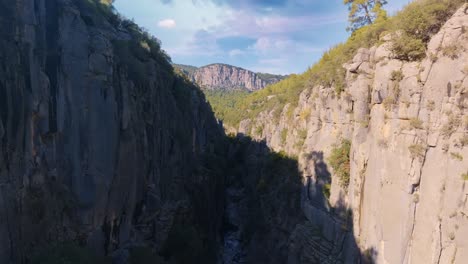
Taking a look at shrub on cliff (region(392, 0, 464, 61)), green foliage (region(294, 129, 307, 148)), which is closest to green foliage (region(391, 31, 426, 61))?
shrub on cliff (region(392, 0, 464, 61))

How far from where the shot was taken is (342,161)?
20.8 metres

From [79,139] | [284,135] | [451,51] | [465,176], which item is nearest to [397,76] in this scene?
[451,51]

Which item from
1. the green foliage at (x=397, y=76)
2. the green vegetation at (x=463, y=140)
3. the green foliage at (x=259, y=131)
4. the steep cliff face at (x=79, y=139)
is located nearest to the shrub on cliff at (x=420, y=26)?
the green foliage at (x=397, y=76)

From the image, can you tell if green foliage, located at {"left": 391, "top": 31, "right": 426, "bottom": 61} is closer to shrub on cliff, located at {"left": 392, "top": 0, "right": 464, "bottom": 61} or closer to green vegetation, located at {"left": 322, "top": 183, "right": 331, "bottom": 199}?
shrub on cliff, located at {"left": 392, "top": 0, "right": 464, "bottom": 61}

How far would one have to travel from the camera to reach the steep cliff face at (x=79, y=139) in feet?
44.9

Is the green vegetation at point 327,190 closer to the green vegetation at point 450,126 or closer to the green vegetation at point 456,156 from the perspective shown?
the green vegetation at point 450,126

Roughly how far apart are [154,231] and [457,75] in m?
19.0

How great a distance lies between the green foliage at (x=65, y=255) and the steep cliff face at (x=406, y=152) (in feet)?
38.8

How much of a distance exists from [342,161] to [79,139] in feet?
44.0

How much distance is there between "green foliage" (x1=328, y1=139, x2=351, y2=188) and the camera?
20.4m

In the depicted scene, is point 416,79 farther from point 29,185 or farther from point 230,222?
point 230,222

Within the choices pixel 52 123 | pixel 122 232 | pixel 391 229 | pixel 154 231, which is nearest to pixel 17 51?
pixel 52 123

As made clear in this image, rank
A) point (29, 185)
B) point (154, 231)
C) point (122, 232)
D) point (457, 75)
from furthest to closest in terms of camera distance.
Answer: point (154, 231)
point (122, 232)
point (29, 185)
point (457, 75)

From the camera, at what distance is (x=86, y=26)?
18641 millimetres
